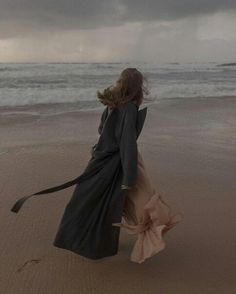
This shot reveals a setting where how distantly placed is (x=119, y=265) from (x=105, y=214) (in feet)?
1.50

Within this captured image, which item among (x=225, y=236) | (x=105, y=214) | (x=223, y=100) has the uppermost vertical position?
(x=105, y=214)

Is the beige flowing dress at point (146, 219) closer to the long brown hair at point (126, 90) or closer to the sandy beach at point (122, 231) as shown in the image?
the sandy beach at point (122, 231)

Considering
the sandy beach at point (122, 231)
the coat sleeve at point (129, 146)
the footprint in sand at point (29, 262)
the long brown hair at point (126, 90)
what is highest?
the long brown hair at point (126, 90)

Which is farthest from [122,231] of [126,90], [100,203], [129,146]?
[126,90]

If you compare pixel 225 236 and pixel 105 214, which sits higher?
pixel 105 214

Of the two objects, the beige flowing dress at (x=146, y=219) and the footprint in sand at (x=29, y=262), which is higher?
the beige flowing dress at (x=146, y=219)

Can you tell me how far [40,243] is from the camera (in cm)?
455

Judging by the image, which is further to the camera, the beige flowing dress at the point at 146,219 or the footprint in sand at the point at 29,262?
the footprint in sand at the point at 29,262

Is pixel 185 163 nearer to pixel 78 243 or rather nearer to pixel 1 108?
pixel 78 243

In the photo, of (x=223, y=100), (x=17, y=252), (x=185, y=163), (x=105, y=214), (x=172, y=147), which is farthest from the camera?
(x=223, y=100)

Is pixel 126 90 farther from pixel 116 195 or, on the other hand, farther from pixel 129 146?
pixel 116 195

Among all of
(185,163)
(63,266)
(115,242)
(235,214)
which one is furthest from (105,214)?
(185,163)

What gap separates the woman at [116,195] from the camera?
12.6 feet

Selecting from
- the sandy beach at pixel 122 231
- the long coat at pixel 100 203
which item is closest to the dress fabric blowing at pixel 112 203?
the long coat at pixel 100 203
